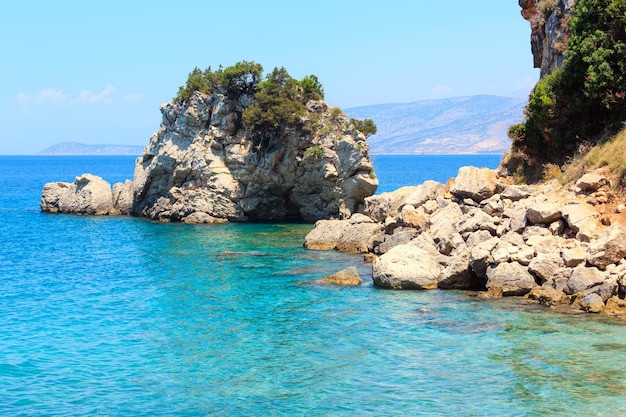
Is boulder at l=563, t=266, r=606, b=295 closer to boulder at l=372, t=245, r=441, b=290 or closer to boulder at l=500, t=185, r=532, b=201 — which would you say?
boulder at l=372, t=245, r=441, b=290

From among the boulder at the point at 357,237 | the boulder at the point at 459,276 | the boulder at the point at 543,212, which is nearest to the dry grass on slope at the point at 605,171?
the boulder at the point at 543,212

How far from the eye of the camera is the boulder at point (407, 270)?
31.5 metres

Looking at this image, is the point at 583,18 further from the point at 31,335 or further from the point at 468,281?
the point at 31,335

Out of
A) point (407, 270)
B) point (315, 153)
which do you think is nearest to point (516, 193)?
point (407, 270)

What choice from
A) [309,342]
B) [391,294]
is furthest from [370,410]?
[391,294]

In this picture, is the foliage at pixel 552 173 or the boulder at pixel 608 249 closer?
the boulder at pixel 608 249

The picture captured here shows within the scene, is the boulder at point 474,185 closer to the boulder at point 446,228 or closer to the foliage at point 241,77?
the boulder at point 446,228

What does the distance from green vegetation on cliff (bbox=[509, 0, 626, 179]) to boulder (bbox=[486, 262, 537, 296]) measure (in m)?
11.7

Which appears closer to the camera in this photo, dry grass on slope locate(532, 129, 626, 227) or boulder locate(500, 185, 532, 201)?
dry grass on slope locate(532, 129, 626, 227)

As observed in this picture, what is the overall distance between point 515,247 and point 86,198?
161ft

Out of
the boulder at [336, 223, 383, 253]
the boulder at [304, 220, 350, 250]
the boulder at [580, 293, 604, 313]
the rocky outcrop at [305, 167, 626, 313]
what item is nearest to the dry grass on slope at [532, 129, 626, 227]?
the rocky outcrop at [305, 167, 626, 313]

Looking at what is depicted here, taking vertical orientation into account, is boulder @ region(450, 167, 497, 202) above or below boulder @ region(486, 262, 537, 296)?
above

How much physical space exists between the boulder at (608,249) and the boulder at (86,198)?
167 feet

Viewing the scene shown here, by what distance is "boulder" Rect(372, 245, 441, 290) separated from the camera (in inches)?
1239
